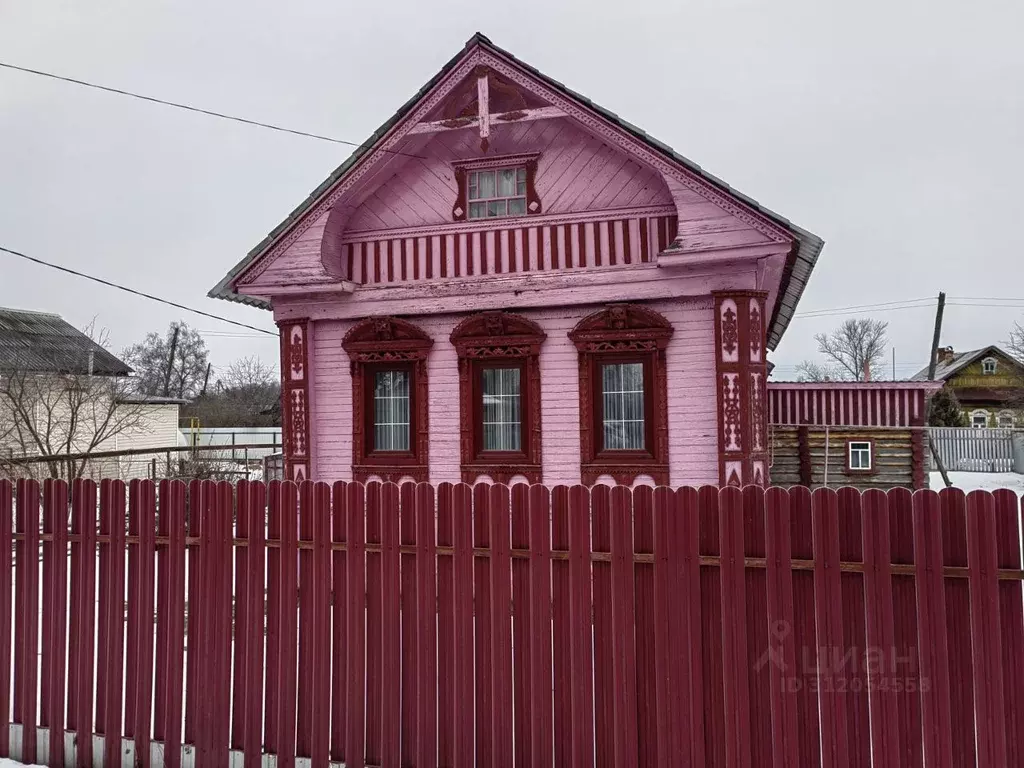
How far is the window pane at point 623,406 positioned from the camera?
33.1 ft

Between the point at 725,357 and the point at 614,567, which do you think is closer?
the point at 614,567

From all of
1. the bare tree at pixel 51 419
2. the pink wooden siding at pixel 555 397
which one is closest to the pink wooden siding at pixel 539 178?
the pink wooden siding at pixel 555 397

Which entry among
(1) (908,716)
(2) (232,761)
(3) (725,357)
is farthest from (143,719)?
(3) (725,357)

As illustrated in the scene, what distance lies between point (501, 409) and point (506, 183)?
3517 mm

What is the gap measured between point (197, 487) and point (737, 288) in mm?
7319

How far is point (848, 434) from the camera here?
15.1m

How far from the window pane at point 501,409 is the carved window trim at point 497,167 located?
2408 mm

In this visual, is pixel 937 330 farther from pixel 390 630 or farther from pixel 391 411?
pixel 390 630

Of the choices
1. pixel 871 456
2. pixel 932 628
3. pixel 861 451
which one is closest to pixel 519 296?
pixel 932 628

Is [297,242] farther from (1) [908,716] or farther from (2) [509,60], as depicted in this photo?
(1) [908,716]

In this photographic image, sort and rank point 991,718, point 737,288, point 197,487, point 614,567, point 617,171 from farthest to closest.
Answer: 1. point 617,171
2. point 737,288
3. point 197,487
4. point 614,567
5. point 991,718

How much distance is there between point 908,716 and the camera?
3.37 metres

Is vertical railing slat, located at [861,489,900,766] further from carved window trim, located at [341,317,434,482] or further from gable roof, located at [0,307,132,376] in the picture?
gable roof, located at [0,307,132,376]

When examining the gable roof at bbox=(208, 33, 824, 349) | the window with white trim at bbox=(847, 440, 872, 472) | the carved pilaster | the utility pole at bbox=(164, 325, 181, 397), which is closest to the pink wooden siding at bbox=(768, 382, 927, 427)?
the window with white trim at bbox=(847, 440, 872, 472)
